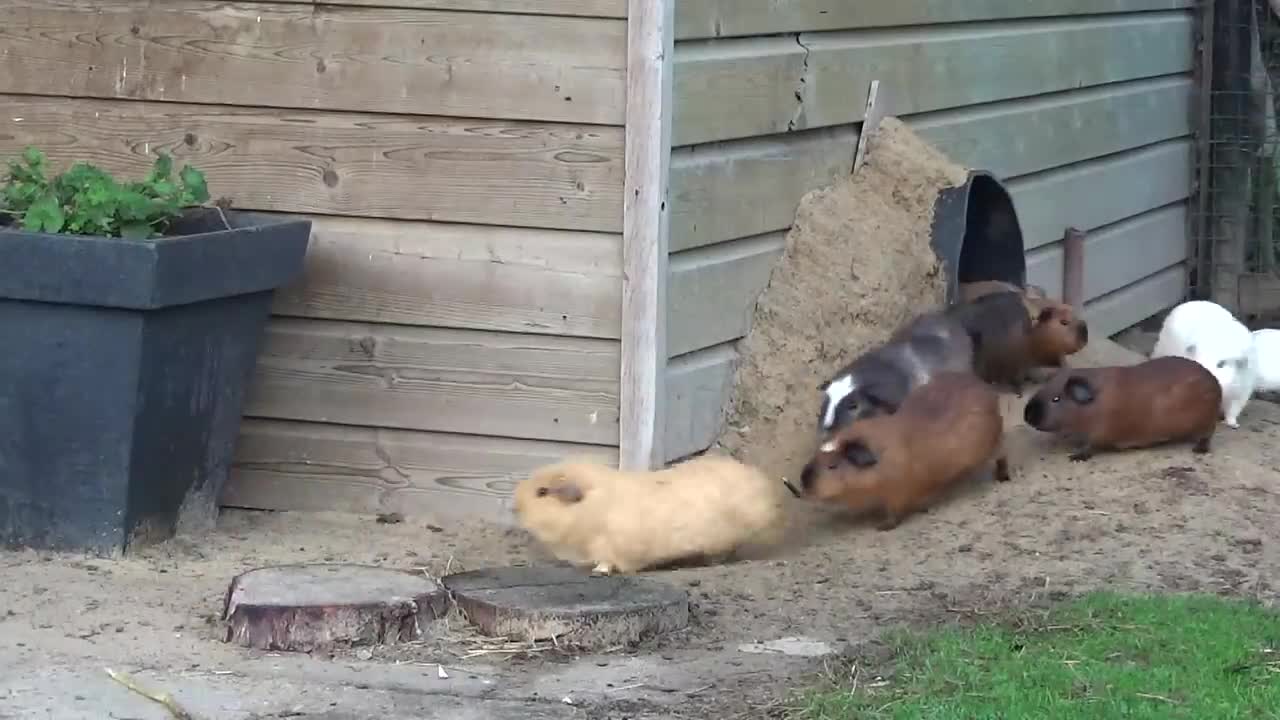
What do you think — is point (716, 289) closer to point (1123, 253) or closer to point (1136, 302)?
point (1123, 253)

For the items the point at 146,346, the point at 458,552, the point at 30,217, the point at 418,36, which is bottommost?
the point at 458,552

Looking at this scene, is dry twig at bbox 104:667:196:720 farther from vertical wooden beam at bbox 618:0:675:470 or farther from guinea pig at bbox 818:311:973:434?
guinea pig at bbox 818:311:973:434

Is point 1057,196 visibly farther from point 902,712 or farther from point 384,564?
point 902,712

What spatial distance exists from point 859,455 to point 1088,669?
5.10 feet

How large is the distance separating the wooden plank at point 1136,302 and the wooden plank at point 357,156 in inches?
164

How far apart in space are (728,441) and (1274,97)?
20.3 ft

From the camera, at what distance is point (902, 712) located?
11.8ft

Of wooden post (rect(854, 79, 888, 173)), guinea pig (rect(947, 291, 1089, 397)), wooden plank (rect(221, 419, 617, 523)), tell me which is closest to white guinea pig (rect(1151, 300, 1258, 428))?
guinea pig (rect(947, 291, 1089, 397))

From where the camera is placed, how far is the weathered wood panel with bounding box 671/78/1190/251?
5422 millimetres

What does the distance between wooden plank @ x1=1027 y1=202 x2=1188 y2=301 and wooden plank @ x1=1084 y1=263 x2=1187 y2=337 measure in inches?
2.1

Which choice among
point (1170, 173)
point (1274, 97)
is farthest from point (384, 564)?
point (1274, 97)

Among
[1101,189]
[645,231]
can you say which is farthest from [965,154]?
[645,231]

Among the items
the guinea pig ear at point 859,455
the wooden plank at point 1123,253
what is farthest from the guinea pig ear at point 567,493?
the wooden plank at point 1123,253

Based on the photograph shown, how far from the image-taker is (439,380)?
17.5ft
